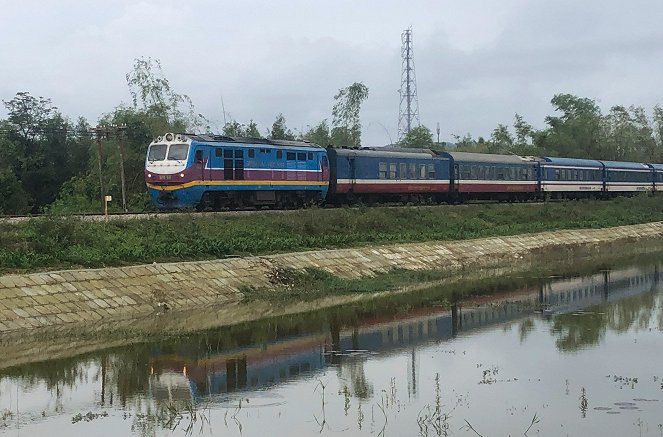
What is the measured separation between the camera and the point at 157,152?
33062 millimetres

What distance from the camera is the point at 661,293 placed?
91.2 feet

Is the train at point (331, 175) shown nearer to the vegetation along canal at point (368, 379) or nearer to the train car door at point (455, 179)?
the train car door at point (455, 179)

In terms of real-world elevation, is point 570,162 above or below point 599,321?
above

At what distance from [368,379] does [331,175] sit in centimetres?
2552

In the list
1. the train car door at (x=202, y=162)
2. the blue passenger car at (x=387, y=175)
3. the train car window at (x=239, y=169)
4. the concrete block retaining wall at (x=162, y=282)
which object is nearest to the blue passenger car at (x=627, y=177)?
the blue passenger car at (x=387, y=175)

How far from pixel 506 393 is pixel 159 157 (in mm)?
21229

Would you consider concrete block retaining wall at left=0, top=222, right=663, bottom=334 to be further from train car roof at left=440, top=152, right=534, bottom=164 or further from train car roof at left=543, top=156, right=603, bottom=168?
train car roof at left=543, top=156, right=603, bottom=168

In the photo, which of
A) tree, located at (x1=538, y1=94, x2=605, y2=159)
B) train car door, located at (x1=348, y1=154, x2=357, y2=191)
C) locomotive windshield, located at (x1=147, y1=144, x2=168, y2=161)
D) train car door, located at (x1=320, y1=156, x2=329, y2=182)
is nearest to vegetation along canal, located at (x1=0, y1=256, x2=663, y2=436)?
locomotive windshield, located at (x1=147, y1=144, x2=168, y2=161)

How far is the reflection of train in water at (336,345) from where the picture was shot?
15484 millimetres

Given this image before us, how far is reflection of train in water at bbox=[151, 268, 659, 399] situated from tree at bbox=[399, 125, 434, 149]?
217ft

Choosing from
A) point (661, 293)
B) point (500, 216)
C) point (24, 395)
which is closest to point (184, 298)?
point (24, 395)

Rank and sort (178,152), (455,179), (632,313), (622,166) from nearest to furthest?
(632,313)
(178,152)
(455,179)
(622,166)

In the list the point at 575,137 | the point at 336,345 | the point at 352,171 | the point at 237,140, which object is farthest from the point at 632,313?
the point at 575,137

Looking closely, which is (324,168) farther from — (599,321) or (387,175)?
(599,321)
